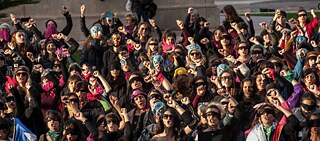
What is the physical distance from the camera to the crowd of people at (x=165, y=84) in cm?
1579

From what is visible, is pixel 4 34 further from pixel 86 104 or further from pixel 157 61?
pixel 86 104

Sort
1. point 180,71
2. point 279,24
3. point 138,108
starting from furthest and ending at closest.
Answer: point 279,24 → point 180,71 → point 138,108

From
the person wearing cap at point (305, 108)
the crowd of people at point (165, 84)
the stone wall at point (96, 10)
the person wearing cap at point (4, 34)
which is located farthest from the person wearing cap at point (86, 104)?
the stone wall at point (96, 10)

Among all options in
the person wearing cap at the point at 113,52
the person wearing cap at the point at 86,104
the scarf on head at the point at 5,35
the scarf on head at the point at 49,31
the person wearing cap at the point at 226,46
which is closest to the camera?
the person wearing cap at the point at 86,104

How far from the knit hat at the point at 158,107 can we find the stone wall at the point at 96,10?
12.2 metres

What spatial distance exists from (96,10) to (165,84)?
10292 mm

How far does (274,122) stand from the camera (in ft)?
51.3

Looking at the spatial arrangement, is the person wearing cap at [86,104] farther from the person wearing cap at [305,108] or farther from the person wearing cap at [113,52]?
the person wearing cap at [113,52]

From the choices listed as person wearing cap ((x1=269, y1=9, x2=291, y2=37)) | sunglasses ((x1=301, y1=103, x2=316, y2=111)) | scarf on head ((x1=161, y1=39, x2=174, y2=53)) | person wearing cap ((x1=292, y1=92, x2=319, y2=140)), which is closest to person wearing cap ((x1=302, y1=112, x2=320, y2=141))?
person wearing cap ((x1=292, y1=92, x2=319, y2=140))

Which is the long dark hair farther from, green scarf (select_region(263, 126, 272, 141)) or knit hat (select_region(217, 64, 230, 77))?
knit hat (select_region(217, 64, 230, 77))

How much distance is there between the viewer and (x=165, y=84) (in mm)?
18500

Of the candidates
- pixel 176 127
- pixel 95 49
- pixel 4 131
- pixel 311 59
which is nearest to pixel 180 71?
pixel 311 59

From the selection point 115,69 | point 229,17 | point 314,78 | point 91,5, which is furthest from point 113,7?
point 314,78

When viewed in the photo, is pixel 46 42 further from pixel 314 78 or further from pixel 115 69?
pixel 314 78
